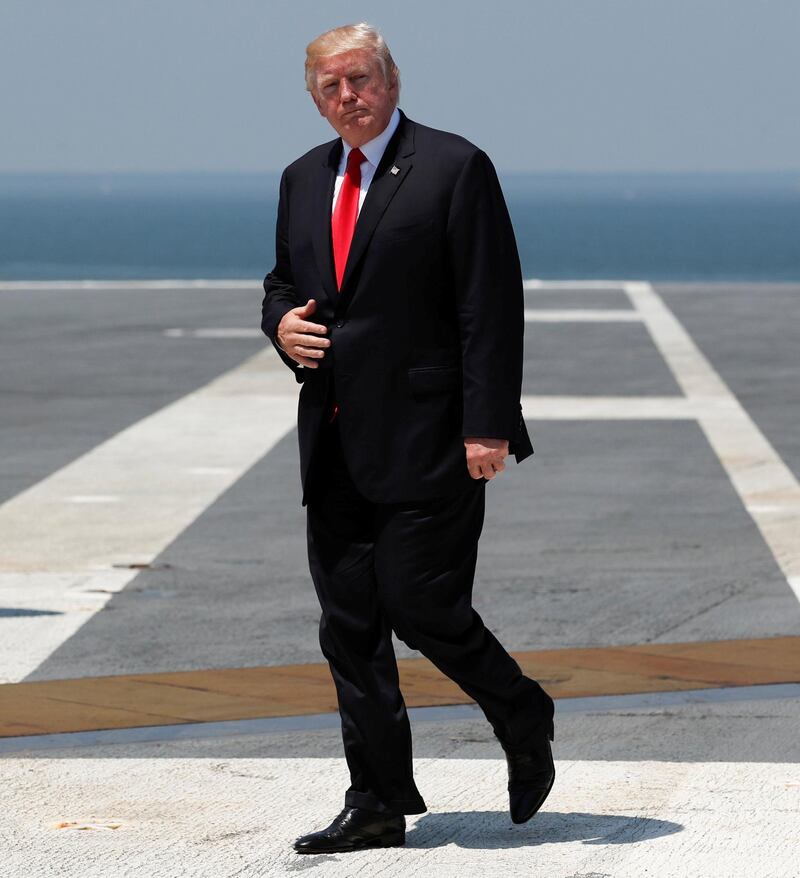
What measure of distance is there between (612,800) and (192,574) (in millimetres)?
3662

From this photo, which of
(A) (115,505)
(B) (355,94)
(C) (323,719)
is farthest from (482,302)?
(A) (115,505)

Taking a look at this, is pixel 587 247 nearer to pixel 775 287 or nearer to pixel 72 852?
pixel 775 287

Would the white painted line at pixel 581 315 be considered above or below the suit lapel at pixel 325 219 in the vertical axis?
below

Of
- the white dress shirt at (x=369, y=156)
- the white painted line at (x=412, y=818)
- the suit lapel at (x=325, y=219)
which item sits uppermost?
the white dress shirt at (x=369, y=156)

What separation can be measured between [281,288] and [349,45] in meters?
0.64

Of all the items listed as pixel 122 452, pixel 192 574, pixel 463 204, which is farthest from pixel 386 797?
pixel 122 452

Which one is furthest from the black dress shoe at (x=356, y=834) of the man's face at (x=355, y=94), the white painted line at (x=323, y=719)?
the man's face at (x=355, y=94)

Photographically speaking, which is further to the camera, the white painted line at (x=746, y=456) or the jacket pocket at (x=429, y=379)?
the white painted line at (x=746, y=456)

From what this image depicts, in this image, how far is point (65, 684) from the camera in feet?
20.2

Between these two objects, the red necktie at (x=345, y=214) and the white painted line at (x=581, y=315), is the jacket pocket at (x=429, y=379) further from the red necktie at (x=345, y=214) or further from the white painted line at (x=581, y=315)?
the white painted line at (x=581, y=315)

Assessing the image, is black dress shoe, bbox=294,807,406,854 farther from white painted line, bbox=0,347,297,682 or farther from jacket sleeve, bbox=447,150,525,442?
white painted line, bbox=0,347,297,682

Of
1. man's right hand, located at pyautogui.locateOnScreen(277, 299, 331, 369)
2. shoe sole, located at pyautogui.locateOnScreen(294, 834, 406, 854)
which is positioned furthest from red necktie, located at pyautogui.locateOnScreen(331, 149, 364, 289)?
shoe sole, located at pyautogui.locateOnScreen(294, 834, 406, 854)

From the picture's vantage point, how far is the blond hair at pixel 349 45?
4.29 metres

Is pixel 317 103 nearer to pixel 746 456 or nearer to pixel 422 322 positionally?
pixel 422 322
